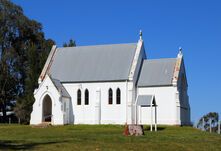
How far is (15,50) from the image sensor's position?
7688cm

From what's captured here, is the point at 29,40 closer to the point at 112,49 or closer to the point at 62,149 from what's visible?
the point at 112,49

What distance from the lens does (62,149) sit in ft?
79.9

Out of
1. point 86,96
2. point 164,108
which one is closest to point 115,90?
point 86,96

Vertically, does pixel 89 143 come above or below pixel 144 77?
below

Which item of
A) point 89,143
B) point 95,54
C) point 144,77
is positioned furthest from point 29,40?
point 89,143

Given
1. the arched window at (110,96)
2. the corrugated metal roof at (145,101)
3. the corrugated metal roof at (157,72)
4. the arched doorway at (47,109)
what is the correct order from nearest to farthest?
the corrugated metal roof at (145,101)
the corrugated metal roof at (157,72)
the arched window at (110,96)
the arched doorway at (47,109)

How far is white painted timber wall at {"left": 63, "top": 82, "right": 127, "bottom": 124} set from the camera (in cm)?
5750

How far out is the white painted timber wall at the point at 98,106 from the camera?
5750 cm

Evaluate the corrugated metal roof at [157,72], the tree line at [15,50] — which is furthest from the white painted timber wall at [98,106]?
the tree line at [15,50]

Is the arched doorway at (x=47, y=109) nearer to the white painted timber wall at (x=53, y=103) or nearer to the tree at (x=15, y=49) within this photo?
the white painted timber wall at (x=53, y=103)

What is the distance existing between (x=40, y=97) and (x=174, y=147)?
34012 mm

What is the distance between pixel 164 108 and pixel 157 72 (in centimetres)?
531

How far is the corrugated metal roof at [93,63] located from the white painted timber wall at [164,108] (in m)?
4.94

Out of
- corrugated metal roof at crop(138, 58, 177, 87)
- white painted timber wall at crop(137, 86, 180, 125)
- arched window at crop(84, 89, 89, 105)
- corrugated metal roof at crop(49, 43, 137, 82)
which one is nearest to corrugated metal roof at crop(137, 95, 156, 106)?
white painted timber wall at crop(137, 86, 180, 125)
